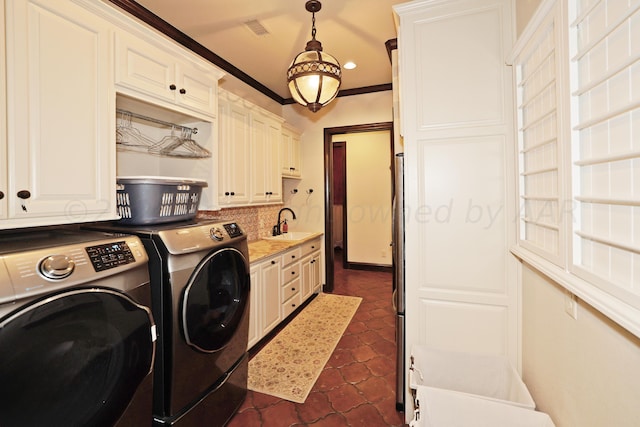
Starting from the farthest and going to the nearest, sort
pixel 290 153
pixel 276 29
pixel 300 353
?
pixel 290 153, pixel 300 353, pixel 276 29

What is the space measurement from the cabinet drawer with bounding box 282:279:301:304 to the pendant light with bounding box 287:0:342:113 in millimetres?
1856

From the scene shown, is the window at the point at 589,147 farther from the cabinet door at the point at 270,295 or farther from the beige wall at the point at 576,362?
the cabinet door at the point at 270,295

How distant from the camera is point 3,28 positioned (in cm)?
112

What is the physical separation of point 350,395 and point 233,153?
7.09ft

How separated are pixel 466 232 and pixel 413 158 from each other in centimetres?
50

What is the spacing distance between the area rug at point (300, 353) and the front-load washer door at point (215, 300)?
686mm

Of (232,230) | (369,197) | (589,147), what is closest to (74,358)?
(232,230)

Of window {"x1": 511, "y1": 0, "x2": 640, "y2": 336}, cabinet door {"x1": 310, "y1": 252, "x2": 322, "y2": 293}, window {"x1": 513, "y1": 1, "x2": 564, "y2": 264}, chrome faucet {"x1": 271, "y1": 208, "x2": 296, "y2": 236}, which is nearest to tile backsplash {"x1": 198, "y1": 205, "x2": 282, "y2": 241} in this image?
chrome faucet {"x1": 271, "y1": 208, "x2": 296, "y2": 236}

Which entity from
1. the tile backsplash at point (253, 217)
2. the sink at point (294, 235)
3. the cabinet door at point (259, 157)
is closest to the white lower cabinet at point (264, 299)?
the tile backsplash at point (253, 217)

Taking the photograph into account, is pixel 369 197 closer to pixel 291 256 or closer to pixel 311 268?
pixel 311 268

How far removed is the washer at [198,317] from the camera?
4.61 feet

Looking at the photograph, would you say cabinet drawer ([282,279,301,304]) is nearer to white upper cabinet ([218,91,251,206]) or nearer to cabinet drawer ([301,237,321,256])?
cabinet drawer ([301,237,321,256])

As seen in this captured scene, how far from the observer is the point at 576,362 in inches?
40.7

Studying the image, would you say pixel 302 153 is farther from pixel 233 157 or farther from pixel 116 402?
pixel 116 402
